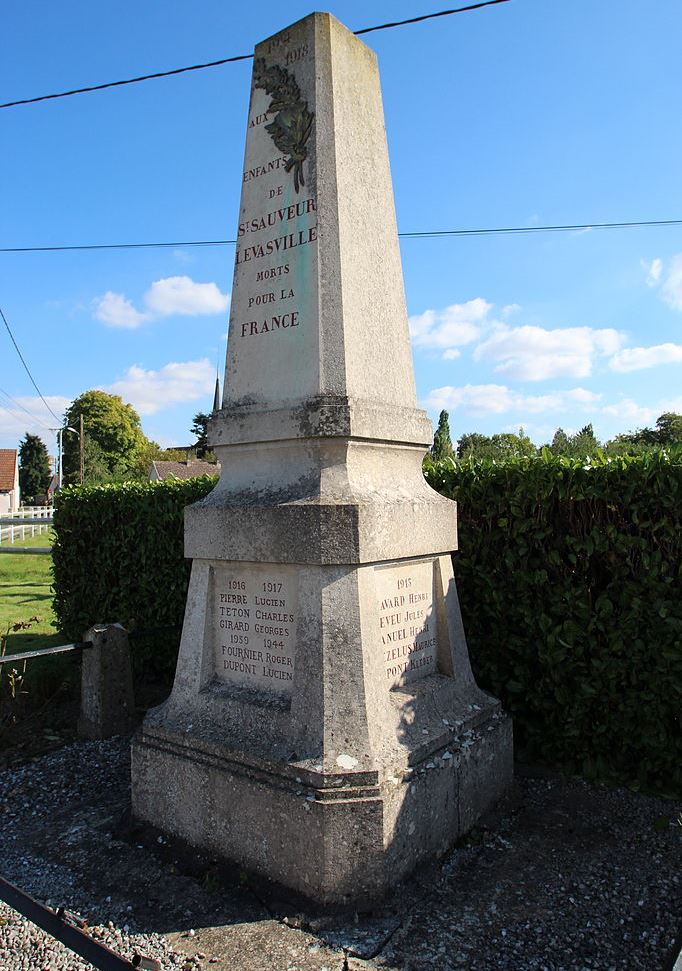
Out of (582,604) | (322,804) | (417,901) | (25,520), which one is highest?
(25,520)

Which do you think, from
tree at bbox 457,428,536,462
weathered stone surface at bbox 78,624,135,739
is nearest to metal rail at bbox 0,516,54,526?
weathered stone surface at bbox 78,624,135,739

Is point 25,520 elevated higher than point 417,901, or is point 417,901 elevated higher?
point 25,520

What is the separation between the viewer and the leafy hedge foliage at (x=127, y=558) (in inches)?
254

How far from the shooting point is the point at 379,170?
13.2 ft

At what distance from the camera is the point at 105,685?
523 centimetres

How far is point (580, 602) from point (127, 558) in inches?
180

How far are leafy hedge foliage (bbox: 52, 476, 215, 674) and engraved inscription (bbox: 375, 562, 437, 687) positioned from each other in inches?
118

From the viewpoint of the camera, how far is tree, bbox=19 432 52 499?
7875 cm

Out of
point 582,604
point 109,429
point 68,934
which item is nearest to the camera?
point 68,934

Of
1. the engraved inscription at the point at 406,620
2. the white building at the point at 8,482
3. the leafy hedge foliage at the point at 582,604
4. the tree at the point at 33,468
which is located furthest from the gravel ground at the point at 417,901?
the tree at the point at 33,468

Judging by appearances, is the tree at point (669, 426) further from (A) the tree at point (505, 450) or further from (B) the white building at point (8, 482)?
(B) the white building at point (8, 482)

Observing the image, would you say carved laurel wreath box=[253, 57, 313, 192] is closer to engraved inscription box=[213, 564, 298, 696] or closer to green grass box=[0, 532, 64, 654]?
engraved inscription box=[213, 564, 298, 696]

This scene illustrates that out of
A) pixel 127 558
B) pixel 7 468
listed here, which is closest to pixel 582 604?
pixel 127 558

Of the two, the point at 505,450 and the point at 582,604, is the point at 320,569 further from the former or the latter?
the point at 505,450
